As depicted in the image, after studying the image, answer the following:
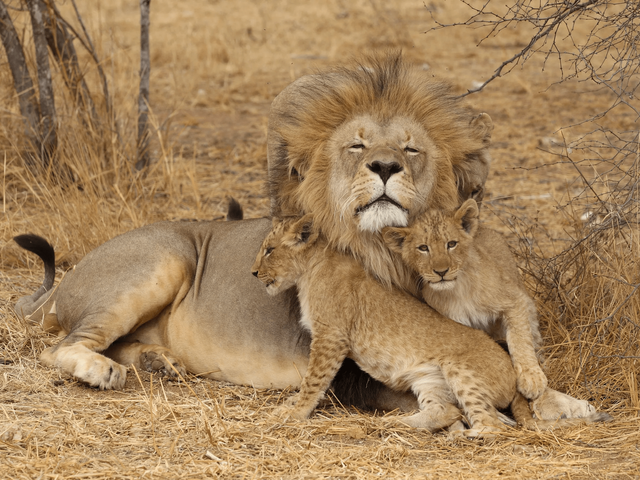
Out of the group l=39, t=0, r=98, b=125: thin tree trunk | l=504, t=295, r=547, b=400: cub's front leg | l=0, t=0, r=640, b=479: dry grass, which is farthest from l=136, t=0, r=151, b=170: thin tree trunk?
l=504, t=295, r=547, b=400: cub's front leg

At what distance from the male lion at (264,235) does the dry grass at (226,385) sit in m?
0.15

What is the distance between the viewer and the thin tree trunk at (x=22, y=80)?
5.88m

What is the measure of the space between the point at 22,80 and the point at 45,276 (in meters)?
2.23

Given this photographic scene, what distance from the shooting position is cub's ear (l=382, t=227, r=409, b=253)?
329cm

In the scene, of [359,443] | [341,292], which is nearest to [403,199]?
[341,292]

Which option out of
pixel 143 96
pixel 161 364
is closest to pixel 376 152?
pixel 161 364

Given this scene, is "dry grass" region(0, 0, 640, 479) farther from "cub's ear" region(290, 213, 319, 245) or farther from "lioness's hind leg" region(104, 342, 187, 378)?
"cub's ear" region(290, 213, 319, 245)

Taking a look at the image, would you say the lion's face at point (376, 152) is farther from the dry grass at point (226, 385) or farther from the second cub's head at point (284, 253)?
the dry grass at point (226, 385)

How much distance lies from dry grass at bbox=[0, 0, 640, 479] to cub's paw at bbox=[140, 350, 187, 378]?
0.06 m

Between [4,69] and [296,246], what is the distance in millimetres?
3800

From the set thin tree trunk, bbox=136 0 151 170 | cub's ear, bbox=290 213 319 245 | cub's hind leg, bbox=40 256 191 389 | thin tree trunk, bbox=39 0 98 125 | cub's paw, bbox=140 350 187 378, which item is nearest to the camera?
cub's ear, bbox=290 213 319 245

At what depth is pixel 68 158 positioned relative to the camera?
6195mm

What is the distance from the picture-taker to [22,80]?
6105 millimetres

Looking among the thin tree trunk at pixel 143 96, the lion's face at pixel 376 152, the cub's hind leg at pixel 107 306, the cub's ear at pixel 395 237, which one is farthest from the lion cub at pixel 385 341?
the thin tree trunk at pixel 143 96
